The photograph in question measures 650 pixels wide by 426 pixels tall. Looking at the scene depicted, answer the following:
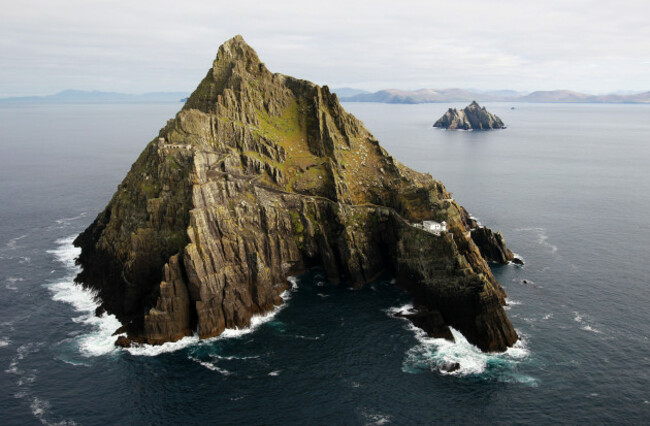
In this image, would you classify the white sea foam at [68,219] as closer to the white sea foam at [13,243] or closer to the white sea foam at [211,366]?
the white sea foam at [13,243]

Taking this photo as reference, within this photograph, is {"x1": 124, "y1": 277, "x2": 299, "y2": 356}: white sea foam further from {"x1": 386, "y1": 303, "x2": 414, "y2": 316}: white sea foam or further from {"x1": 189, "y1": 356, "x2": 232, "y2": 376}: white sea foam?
{"x1": 386, "y1": 303, "x2": 414, "y2": 316}: white sea foam

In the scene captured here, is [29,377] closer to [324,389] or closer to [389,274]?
[324,389]

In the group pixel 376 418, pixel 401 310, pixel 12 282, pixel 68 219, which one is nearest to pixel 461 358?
pixel 401 310

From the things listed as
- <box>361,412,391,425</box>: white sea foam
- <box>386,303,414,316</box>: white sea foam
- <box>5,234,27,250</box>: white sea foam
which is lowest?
<box>361,412,391,425</box>: white sea foam

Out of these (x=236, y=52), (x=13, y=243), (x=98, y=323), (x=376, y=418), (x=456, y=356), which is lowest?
(x=376, y=418)

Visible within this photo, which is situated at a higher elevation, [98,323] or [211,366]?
[98,323]

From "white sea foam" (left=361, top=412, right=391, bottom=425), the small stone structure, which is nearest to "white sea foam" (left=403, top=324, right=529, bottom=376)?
"white sea foam" (left=361, top=412, right=391, bottom=425)

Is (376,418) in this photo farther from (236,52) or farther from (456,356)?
(236,52)

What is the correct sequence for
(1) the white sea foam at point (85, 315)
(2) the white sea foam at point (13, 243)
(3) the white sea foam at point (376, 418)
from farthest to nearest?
1. (2) the white sea foam at point (13, 243)
2. (1) the white sea foam at point (85, 315)
3. (3) the white sea foam at point (376, 418)

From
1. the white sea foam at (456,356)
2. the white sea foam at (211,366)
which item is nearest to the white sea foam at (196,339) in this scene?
the white sea foam at (211,366)
